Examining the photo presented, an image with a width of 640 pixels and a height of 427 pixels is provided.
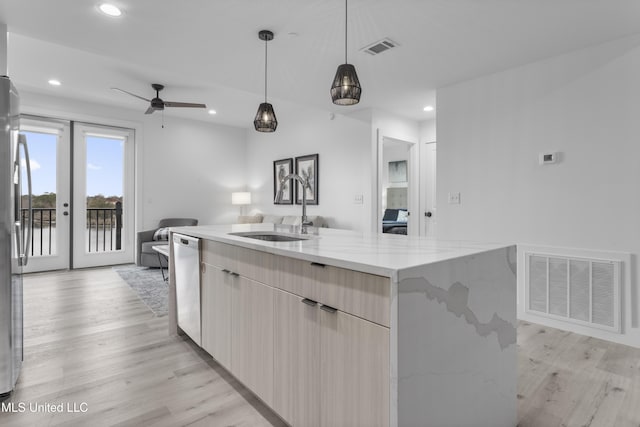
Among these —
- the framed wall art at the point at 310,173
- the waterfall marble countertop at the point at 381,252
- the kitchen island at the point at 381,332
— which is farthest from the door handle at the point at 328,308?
the framed wall art at the point at 310,173

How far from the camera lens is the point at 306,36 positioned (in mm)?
2754

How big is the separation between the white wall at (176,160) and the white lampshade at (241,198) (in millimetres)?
273

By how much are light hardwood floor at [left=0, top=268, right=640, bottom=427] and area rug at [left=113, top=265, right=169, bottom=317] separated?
0.35 meters

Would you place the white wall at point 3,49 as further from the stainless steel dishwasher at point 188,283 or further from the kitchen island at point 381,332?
the kitchen island at point 381,332

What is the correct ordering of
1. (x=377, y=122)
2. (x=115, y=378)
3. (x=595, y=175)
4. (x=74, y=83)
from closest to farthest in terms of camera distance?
1. (x=115, y=378)
2. (x=595, y=175)
3. (x=74, y=83)
4. (x=377, y=122)

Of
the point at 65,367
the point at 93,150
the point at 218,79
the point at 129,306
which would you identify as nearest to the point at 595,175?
the point at 218,79

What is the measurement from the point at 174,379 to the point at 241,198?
4.96m

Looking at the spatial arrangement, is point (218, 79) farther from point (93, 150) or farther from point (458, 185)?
point (93, 150)

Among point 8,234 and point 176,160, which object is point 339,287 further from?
point 176,160

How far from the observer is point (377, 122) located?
4840 millimetres

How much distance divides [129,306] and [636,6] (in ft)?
15.5

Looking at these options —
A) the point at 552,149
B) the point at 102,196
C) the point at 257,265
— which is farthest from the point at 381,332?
the point at 102,196

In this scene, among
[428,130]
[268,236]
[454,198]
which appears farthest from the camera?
[428,130]

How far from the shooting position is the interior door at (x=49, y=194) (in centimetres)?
504
